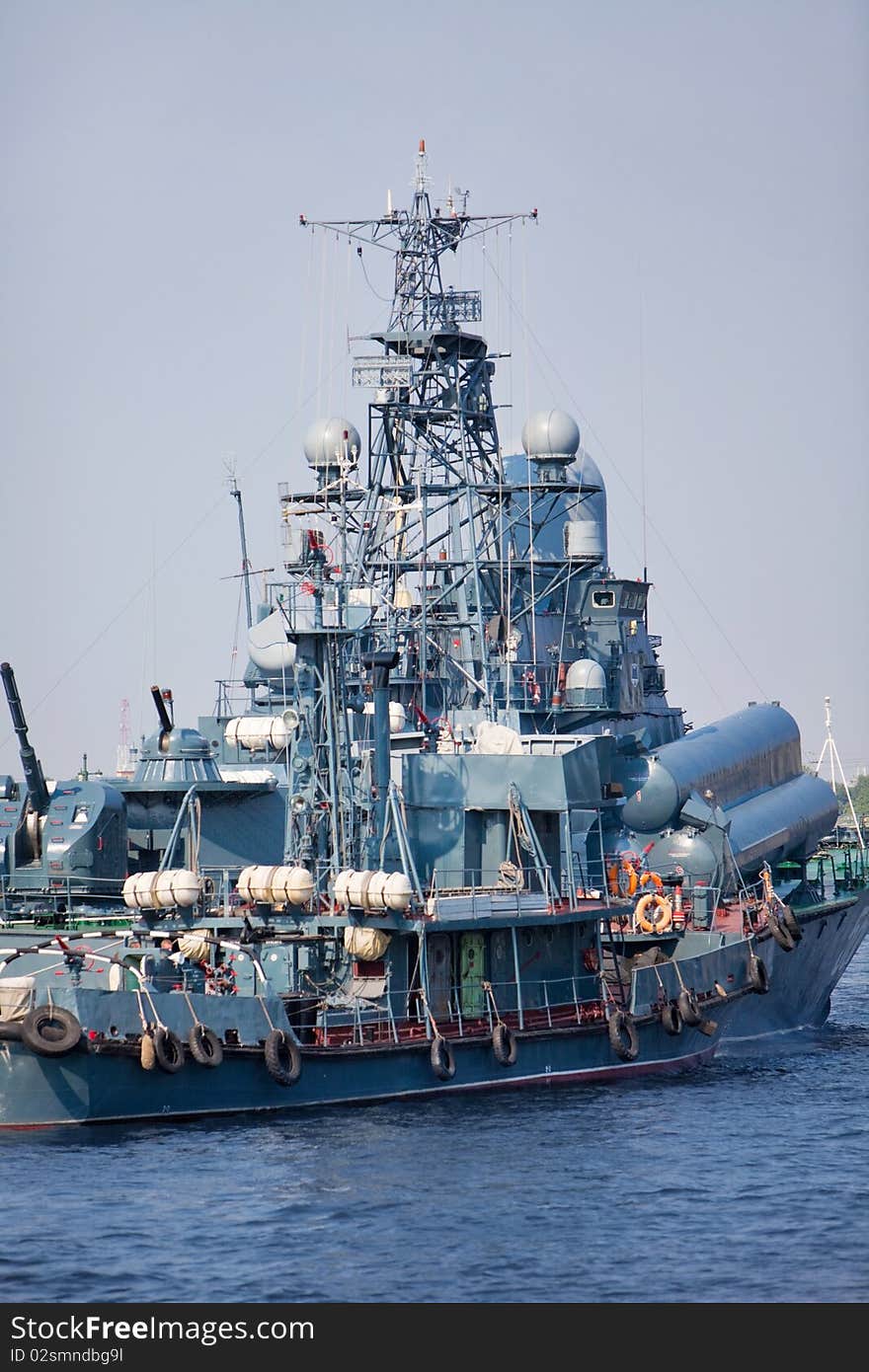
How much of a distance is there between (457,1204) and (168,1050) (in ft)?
20.0

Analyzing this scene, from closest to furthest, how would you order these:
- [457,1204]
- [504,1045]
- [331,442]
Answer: [457,1204], [504,1045], [331,442]

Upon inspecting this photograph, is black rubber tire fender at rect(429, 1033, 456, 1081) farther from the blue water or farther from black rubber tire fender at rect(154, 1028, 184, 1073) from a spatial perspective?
black rubber tire fender at rect(154, 1028, 184, 1073)

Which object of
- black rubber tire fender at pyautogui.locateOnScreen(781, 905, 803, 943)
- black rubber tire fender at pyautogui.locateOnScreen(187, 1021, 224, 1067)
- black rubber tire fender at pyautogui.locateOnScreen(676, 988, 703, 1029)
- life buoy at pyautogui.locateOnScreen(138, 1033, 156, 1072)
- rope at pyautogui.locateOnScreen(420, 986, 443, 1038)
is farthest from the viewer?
black rubber tire fender at pyautogui.locateOnScreen(781, 905, 803, 943)

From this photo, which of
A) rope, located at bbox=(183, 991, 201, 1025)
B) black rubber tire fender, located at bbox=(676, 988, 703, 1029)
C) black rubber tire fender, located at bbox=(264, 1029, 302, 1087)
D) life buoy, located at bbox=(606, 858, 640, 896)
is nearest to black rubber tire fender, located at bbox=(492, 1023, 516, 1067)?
black rubber tire fender, located at bbox=(264, 1029, 302, 1087)

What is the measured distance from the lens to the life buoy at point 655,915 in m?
44.4

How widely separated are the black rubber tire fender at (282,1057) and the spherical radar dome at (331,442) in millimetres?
→ 17800

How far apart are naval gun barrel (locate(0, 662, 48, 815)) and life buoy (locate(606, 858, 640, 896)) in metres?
11.8

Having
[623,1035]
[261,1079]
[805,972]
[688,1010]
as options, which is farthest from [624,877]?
[261,1079]

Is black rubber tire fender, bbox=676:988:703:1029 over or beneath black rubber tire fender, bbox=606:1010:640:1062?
over

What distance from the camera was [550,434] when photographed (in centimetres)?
5000

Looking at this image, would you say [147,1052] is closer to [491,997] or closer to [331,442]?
[491,997]

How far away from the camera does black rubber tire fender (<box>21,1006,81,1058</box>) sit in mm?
32375

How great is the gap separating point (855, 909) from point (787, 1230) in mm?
26921

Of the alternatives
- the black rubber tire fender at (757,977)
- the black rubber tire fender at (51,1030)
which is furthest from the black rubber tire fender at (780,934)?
the black rubber tire fender at (51,1030)
